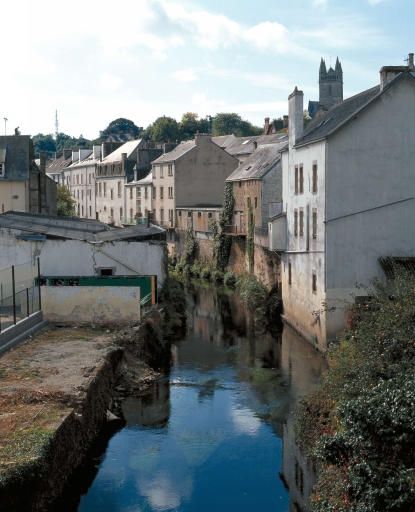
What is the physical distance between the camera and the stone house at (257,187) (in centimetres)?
4281

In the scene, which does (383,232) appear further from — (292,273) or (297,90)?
(297,90)

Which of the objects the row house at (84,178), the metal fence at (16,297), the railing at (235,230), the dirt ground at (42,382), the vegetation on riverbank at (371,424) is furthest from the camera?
the row house at (84,178)

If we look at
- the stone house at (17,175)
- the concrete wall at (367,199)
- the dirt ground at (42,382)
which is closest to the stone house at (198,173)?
the stone house at (17,175)

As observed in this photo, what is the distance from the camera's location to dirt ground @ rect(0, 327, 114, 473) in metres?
13.3

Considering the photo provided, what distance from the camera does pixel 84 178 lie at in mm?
85000

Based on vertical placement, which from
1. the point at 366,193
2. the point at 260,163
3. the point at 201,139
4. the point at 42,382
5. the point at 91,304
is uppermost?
the point at 201,139

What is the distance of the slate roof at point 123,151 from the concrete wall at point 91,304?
A: 4811 cm

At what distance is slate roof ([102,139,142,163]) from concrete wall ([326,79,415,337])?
49.0 m

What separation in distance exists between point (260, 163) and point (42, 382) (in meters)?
30.6

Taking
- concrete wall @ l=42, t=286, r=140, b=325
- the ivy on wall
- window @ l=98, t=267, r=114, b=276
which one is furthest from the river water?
the ivy on wall

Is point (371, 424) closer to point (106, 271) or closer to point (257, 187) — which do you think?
point (106, 271)

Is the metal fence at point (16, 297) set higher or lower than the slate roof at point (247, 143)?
lower

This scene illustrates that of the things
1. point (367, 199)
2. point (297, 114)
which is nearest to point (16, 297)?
point (367, 199)

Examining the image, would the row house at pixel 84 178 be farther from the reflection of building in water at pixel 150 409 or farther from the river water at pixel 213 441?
the reflection of building in water at pixel 150 409
